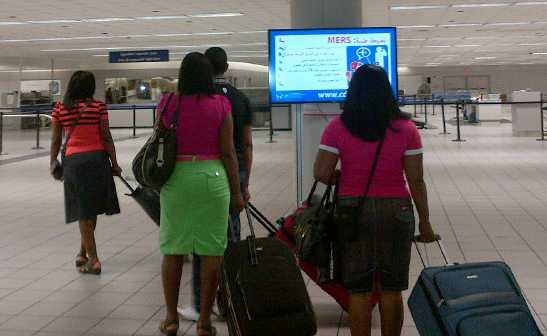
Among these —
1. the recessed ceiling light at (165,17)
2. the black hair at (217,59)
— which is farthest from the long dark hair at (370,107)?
the recessed ceiling light at (165,17)

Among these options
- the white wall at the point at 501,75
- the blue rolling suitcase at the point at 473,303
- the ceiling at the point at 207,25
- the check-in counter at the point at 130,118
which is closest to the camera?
the blue rolling suitcase at the point at 473,303

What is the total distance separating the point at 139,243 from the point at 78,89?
173 centimetres

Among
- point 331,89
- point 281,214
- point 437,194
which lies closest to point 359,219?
point 331,89

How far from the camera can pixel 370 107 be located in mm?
2545

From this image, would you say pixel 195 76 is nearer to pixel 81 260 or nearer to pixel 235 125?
pixel 235 125

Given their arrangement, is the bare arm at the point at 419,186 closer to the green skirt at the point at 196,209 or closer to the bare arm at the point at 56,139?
the green skirt at the point at 196,209

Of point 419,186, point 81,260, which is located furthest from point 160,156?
point 81,260

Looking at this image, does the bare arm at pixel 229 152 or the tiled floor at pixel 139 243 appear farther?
the tiled floor at pixel 139 243

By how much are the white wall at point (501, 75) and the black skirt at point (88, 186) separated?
38.8 meters

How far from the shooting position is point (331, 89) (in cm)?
464

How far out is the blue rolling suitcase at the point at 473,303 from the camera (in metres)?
2.12

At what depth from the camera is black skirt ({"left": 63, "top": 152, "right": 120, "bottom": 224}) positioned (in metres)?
4.41

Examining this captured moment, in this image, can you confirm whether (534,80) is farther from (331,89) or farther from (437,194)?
(331,89)

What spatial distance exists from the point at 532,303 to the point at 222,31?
1646cm
